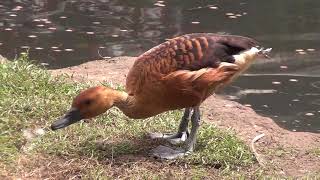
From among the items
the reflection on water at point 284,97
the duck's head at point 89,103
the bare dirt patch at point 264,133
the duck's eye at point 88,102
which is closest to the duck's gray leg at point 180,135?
the bare dirt patch at point 264,133

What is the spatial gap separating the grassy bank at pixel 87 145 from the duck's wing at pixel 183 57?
0.56m

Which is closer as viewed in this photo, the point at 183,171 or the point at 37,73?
the point at 183,171

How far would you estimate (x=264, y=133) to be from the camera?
5941 millimetres

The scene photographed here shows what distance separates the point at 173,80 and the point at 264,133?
5.25 feet

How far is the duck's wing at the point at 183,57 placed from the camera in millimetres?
4734

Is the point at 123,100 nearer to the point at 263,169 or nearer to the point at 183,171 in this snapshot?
the point at 183,171

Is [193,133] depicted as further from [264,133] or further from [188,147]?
[264,133]

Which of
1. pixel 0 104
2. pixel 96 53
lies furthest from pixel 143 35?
pixel 0 104

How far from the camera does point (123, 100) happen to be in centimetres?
476

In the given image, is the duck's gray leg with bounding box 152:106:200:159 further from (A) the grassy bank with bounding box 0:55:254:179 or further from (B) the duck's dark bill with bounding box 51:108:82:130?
(B) the duck's dark bill with bounding box 51:108:82:130

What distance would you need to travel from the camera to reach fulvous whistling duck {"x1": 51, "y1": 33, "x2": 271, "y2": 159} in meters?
4.68

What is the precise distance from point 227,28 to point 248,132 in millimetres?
4784

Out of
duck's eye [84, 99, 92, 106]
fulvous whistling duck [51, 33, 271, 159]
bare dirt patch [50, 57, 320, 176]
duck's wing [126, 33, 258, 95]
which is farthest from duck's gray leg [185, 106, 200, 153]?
duck's eye [84, 99, 92, 106]

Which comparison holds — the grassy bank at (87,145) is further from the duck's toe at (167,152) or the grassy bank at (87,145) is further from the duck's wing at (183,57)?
the duck's wing at (183,57)
